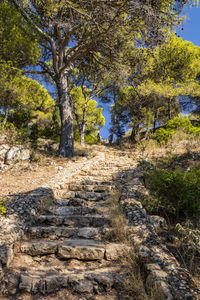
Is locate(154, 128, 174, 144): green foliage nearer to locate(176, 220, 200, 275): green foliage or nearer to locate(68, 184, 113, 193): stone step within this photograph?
locate(68, 184, 113, 193): stone step

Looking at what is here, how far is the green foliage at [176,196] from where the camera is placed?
329 centimetres

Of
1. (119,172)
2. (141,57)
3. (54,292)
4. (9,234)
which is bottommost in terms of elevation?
(54,292)

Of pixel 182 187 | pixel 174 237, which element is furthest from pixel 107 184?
pixel 174 237

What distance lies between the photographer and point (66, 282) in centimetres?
206

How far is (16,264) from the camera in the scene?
229 cm

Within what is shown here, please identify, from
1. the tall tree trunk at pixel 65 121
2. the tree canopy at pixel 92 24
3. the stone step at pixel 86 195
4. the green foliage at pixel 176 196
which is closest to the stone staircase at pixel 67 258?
the stone step at pixel 86 195

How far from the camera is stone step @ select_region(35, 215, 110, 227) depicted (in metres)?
3.25

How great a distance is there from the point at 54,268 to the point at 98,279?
0.57 metres

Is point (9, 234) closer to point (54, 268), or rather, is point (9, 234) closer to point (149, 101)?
point (54, 268)

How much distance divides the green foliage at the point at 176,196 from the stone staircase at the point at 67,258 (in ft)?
3.20

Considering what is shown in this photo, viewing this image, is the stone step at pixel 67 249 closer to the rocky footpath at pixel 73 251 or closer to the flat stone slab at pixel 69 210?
the rocky footpath at pixel 73 251

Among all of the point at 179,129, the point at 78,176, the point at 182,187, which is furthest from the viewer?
the point at 179,129

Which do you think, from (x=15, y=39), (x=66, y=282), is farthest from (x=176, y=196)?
(x=15, y=39)

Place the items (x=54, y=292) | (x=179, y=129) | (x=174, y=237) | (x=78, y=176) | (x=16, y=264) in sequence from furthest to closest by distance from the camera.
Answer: (x=179, y=129), (x=78, y=176), (x=174, y=237), (x=16, y=264), (x=54, y=292)
